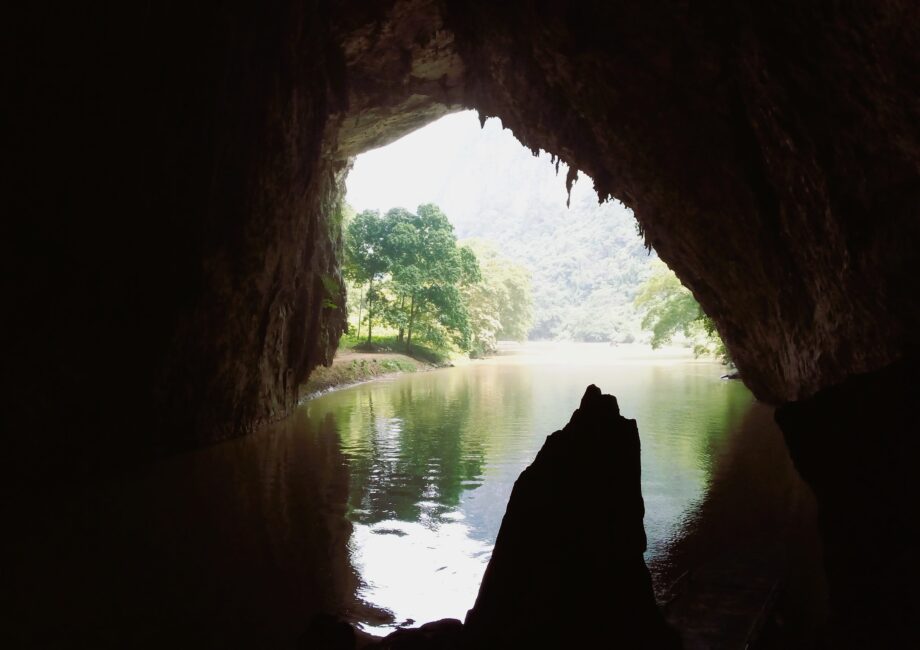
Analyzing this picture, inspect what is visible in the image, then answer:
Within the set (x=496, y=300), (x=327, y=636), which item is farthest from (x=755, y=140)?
(x=496, y=300)

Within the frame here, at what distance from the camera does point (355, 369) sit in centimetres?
2612

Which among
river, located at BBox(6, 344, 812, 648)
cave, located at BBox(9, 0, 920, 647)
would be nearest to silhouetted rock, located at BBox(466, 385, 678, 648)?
cave, located at BBox(9, 0, 920, 647)

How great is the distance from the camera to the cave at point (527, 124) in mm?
4715

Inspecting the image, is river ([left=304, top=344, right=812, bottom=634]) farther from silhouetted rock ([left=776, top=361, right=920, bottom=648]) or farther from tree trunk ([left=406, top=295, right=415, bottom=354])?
tree trunk ([left=406, top=295, right=415, bottom=354])

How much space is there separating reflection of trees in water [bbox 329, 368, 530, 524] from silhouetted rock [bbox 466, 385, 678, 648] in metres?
3.52

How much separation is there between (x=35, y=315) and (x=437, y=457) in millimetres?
6549

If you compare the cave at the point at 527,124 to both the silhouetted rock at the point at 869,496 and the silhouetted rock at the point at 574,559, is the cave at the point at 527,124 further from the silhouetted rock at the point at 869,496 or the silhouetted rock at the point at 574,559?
the silhouetted rock at the point at 574,559

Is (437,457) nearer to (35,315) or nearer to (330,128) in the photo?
(35,315)

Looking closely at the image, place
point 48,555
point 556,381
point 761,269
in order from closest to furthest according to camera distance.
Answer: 1. point 48,555
2. point 761,269
3. point 556,381

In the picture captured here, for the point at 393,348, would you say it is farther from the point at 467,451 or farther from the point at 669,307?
the point at 467,451

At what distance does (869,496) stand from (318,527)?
18.0 ft

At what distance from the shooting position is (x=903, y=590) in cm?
280

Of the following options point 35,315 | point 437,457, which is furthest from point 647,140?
point 35,315

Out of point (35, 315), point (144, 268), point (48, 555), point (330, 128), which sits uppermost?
point (330, 128)
